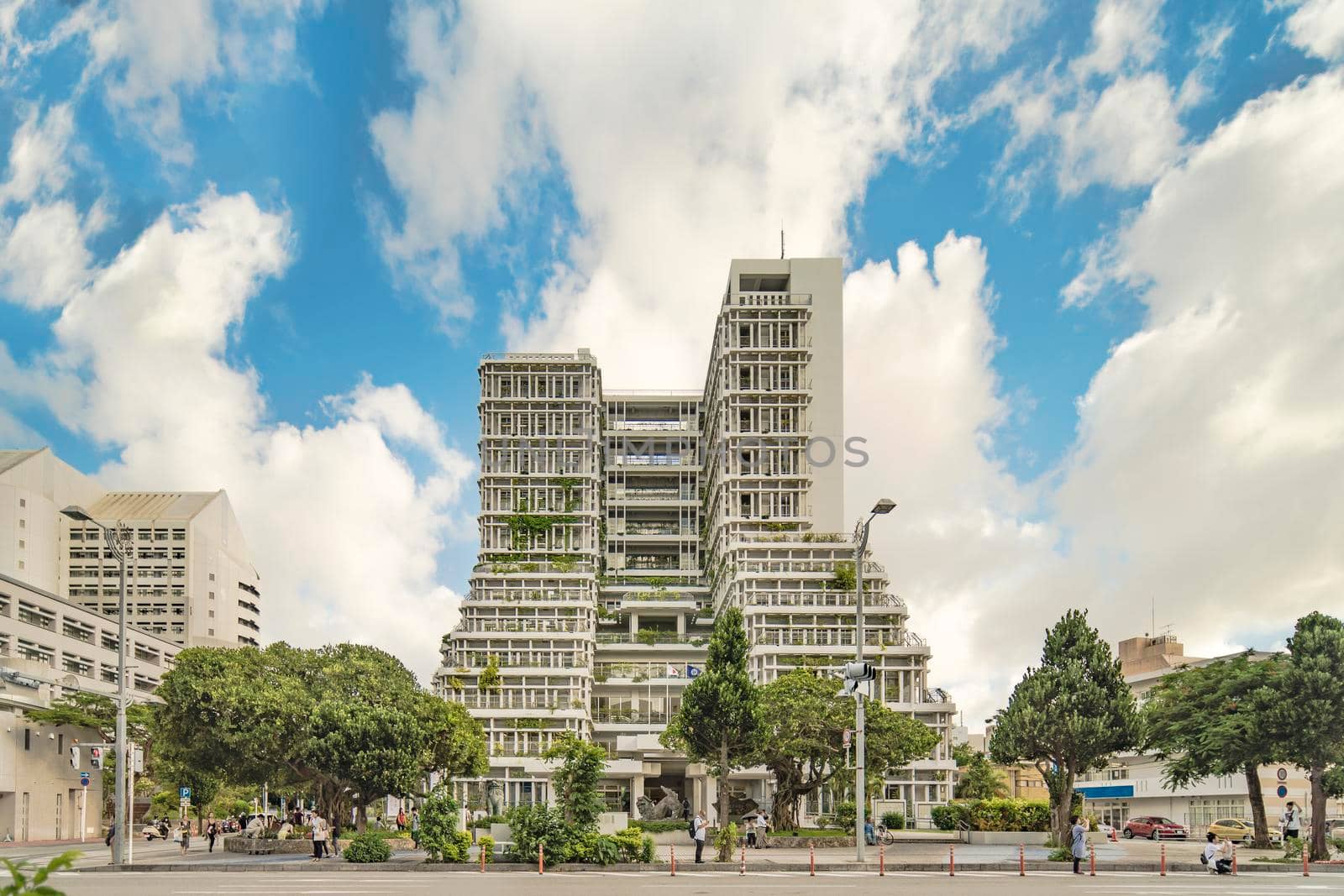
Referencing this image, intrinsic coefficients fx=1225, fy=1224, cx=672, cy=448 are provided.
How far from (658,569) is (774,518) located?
2332 centimetres

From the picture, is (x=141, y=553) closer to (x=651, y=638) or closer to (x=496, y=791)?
(x=651, y=638)

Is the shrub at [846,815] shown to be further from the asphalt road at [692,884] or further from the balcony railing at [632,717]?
the balcony railing at [632,717]

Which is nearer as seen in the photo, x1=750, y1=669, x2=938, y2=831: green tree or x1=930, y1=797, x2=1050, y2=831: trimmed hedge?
x1=930, y1=797, x2=1050, y2=831: trimmed hedge

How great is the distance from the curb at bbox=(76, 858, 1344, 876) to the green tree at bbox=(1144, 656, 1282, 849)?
826 centimetres

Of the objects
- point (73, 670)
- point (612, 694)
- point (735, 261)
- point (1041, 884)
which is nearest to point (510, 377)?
point (735, 261)

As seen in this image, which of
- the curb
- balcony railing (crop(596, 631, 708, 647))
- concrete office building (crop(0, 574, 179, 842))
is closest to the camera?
the curb

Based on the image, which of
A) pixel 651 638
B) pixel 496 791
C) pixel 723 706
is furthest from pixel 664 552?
pixel 723 706

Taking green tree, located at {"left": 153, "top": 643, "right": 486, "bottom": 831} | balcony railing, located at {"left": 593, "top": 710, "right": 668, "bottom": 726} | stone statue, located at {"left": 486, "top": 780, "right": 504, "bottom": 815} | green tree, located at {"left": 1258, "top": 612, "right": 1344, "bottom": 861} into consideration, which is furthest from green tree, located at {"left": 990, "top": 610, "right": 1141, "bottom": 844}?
balcony railing, located at {"left": 593, "top": 710, "right": 668, "bottom": 726}

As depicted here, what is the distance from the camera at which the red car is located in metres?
70.3

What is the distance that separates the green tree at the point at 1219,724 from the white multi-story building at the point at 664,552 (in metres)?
28.6

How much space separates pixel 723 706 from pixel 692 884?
21.0 metres

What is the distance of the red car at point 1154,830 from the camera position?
7031 centimetres

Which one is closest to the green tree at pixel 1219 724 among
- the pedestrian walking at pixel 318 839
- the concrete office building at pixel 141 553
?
the pedestrian walking at pixel 318 839

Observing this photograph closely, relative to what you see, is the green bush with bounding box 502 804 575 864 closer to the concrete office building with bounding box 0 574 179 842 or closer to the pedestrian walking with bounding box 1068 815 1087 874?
the pedestrian walking with bounding box 1068 815 1087 874
